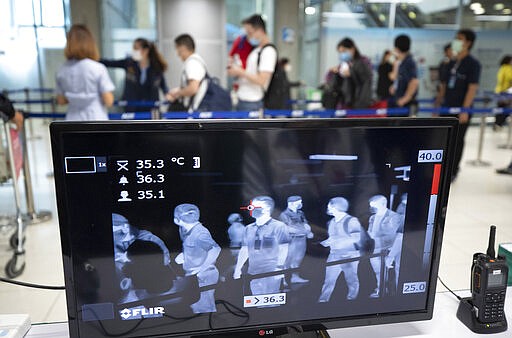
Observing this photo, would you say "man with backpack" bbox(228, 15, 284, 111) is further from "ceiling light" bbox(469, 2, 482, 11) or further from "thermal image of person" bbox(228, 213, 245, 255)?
"ceiling light" bbox(469, 2, 482, 11)

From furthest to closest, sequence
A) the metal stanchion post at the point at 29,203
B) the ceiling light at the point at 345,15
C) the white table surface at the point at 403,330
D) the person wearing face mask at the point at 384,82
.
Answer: the ceiling light at the point at 345,15
the person wearing face mask at the point at 384,82
the metal stanchion post at the point at 29,203
the white table surface at the point at 403,330

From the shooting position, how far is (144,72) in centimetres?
502

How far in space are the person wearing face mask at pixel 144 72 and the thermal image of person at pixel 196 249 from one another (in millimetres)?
4396

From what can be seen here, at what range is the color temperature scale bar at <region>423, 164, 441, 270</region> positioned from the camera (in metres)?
0.90

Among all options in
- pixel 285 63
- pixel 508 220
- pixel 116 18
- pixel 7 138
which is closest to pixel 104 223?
pixel 7 138

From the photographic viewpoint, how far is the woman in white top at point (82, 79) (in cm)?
309

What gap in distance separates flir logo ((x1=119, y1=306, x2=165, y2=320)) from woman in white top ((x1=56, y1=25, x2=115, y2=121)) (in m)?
2.53

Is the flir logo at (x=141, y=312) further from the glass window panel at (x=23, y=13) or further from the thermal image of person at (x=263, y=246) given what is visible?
the glass window panel at (x=23, y=13)

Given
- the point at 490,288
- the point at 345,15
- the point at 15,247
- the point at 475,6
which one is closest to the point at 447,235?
the point at 490,288

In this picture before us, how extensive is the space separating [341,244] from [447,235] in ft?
8.79

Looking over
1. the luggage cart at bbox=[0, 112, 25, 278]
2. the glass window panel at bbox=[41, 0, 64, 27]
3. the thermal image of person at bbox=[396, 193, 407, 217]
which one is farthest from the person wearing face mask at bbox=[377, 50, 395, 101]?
the thermal image of person at bbox=[396, 193, 407, 217]

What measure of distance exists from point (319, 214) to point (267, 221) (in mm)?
106

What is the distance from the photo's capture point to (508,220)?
355cm

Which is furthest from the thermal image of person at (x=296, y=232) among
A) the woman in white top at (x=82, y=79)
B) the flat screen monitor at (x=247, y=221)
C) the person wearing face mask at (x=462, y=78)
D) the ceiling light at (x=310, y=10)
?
the ceiling light at (x=310, y=10)
